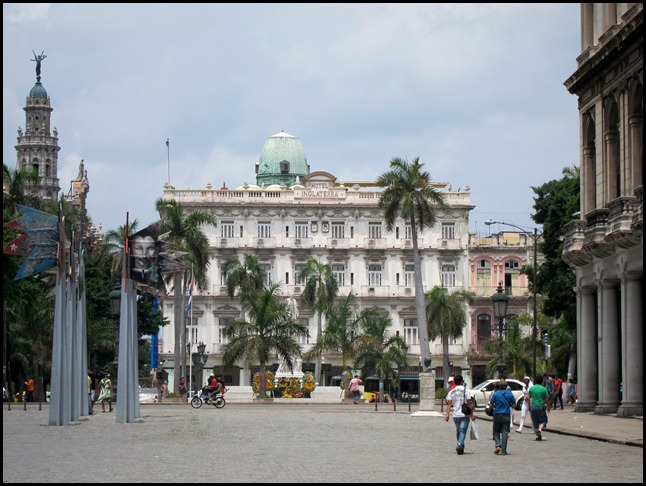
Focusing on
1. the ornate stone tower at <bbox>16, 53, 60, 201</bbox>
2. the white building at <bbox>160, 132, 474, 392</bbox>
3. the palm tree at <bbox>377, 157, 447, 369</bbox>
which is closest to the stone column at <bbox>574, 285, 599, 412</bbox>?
the palm tree at <bbox>377, 157, 447, 369</bbox>

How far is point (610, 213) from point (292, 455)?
21.1 m

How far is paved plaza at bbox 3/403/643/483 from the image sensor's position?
20984mm

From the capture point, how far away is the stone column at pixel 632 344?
138 feet

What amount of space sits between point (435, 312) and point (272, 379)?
62.9 feet

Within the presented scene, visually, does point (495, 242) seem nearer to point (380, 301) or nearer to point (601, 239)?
point (380, 301)

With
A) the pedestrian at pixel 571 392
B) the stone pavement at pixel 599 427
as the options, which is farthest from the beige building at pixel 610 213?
the pedestrian at pixel 571 392

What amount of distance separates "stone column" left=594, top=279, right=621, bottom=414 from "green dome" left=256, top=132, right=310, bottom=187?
7709cm

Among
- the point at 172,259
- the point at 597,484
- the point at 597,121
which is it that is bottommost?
the point at 597,484

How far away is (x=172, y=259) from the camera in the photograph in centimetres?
4597

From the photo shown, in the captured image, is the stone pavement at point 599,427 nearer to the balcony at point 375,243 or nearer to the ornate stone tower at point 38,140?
the balcony at point 375,243

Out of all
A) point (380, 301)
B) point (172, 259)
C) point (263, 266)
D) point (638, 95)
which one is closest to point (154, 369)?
point (263, 266)

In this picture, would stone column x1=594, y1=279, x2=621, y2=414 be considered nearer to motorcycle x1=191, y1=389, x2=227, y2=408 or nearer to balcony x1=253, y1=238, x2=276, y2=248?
motorcycle x1=191, y1=389, x2=227, y2=408

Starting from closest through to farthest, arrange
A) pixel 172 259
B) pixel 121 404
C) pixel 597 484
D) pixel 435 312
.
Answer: pixel 597 484, pixel 121 404, pixel 172 259, pixel 435 312

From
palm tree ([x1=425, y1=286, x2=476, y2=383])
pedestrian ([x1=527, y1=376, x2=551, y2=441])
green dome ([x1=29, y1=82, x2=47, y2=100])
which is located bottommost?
pedestrian ([x1=527, y1=376, x2=551, y2=441])
